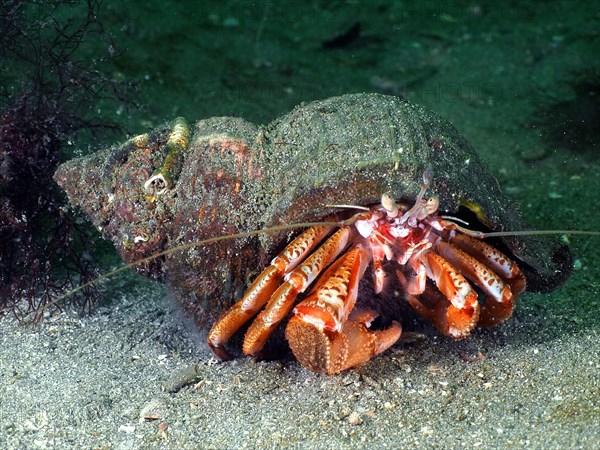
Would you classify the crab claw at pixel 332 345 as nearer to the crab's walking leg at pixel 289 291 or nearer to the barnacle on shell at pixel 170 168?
the crab's walking leg at pixel 289 291

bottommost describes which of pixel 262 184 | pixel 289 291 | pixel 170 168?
pixel 289 291

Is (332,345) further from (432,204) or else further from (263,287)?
(432,204)

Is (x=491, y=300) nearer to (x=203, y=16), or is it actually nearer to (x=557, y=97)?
(x=557, y=97)

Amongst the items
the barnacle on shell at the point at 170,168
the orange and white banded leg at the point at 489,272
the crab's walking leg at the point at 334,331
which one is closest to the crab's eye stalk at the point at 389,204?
the crab's walking leg at the point at 334,331

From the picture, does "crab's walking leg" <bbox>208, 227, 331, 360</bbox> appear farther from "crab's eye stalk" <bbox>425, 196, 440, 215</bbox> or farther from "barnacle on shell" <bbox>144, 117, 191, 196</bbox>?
"barnacle on shell" <bbox>144, 117, 191, 196</bbox>

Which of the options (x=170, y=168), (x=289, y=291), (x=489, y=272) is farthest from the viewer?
(x=170, y=168)

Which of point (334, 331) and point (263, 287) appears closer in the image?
point (334, 331)

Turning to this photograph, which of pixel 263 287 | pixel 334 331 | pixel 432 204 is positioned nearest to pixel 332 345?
pixel 334 331
